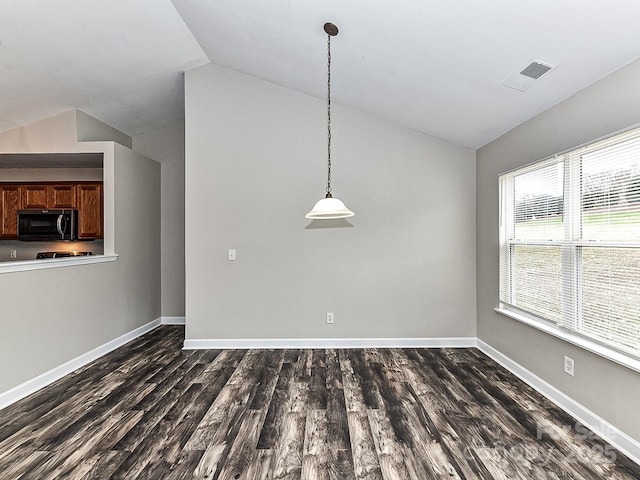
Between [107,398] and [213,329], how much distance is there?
151 centimetres

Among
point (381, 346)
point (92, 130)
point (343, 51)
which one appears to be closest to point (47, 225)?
point (92, 130)

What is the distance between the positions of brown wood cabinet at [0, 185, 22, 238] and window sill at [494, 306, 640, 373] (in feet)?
22.3

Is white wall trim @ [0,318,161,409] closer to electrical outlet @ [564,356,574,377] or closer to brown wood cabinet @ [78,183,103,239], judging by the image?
brown wood cabinet @ [78,183,103,239]

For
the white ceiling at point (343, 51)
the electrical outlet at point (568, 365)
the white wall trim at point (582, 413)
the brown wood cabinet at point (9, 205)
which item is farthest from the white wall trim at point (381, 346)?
the brown wood cabinet at point (9, 205)

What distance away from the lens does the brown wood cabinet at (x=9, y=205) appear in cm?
546

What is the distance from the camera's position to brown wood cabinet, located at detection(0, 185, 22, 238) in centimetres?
546

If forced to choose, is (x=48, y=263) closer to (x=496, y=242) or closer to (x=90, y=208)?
(x=90, y=208)

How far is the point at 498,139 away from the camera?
401cm

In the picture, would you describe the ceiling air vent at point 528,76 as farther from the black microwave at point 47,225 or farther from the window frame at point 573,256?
the black microwave at point 47,225

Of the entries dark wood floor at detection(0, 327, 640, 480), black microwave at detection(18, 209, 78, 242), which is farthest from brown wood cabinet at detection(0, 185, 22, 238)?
dark wood floor at detection(0, 327, 640, 480)

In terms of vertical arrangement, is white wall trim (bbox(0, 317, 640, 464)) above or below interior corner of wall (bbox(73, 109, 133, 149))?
below

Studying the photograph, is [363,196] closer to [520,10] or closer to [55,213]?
[520,10]

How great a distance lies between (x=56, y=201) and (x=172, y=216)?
5.34 feet

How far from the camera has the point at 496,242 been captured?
4113 millimetres
